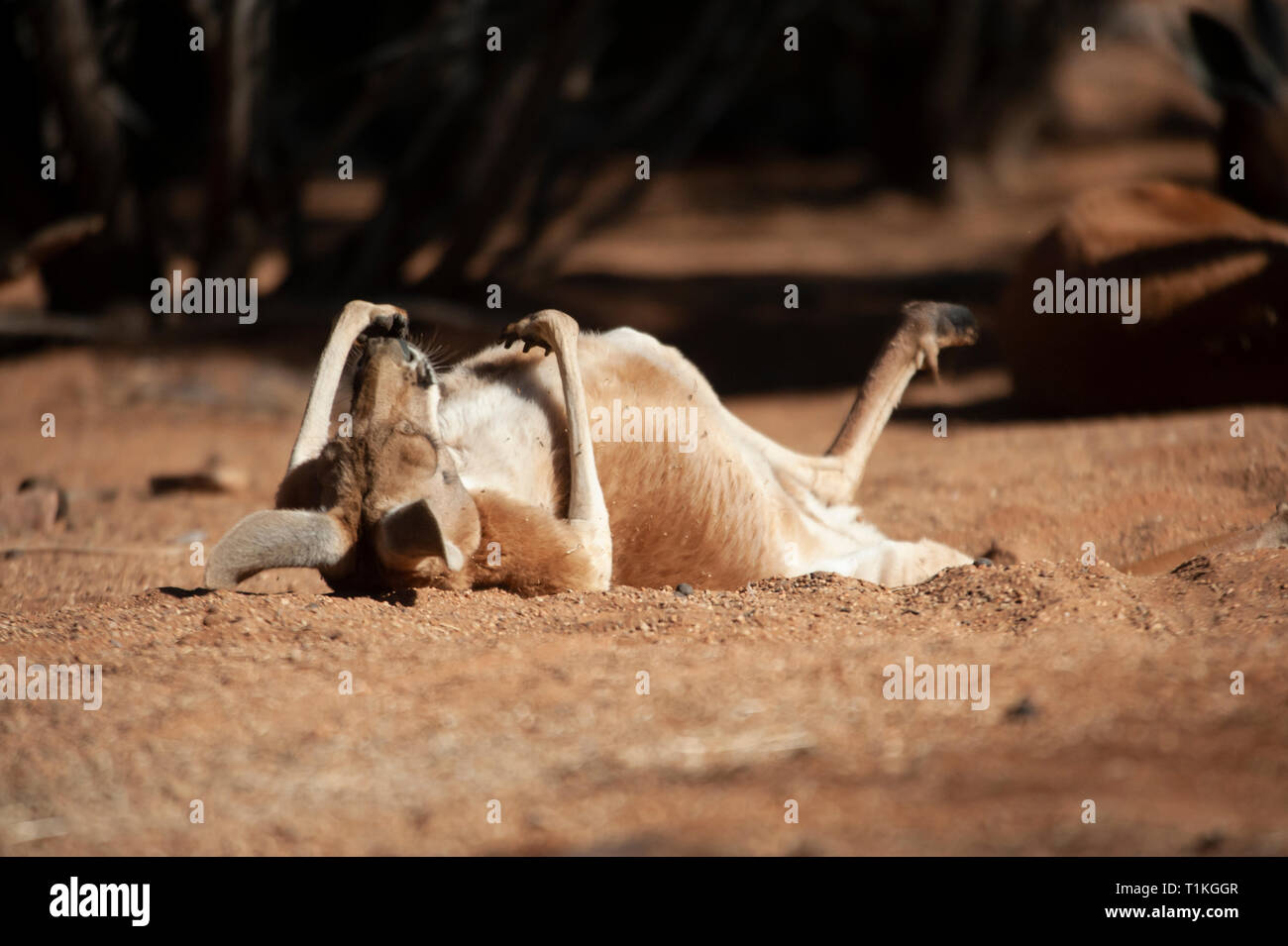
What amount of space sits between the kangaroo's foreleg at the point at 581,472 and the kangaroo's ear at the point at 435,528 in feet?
0.89

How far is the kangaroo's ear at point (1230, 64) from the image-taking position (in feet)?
22.3

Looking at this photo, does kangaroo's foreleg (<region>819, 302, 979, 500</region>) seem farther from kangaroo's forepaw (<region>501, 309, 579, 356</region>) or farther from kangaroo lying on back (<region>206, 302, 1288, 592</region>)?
kangaroo's forepaw (<region>501, 309, 579, 356</region>)

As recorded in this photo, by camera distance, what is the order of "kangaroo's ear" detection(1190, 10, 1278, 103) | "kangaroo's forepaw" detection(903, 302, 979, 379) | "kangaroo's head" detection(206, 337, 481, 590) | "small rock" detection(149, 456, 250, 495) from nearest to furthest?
"kangaroo's head" detection(206, 337, 481, 590) < "kangaroo's forepaw" detection(903, 302, 979, 379) < "small rock" detection(149, 456, 250, 495) < "kangaroo's ear" detection(1190, 10, 1278, 103)

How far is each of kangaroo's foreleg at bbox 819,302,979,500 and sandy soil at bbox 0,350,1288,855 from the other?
0.69m

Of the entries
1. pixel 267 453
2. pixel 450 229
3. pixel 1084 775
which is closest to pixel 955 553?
pixel 1084 775

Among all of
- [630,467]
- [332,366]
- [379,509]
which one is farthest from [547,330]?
[379,509]

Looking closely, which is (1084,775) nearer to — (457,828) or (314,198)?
(457,828)

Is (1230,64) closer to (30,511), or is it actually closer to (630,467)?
(630,467)

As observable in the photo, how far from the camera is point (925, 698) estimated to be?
2578mm

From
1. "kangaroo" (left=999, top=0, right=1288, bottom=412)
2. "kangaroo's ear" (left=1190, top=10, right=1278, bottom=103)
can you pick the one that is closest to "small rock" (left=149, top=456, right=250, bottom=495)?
"kangaroo" (left=999, top=0, right=1288, bottom=412)

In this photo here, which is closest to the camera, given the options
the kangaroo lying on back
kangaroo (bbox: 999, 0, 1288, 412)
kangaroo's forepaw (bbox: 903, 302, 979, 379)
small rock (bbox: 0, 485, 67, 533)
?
the kangaroo lying on back

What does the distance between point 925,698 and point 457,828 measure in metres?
0.95

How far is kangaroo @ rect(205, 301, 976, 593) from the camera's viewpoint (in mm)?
3256
